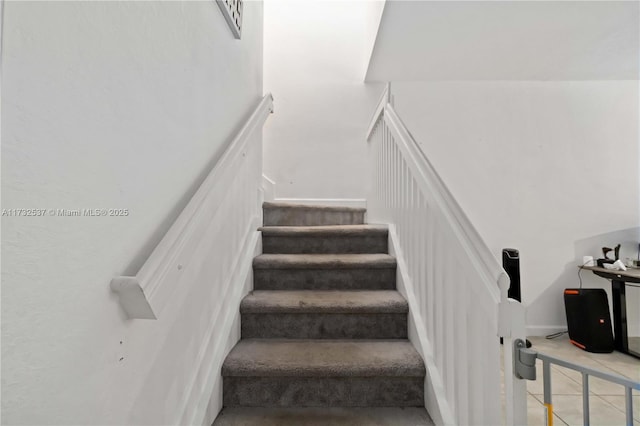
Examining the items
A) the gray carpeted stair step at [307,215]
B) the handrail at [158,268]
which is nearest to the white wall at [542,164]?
the gray carpeted stair step at [307,215]

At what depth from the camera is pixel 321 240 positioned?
191 centimetres

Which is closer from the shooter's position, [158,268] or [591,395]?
[158,268]

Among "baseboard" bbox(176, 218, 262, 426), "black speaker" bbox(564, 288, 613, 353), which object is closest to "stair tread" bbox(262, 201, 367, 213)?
"baseboard" bbox(176, 218, 262, 426)

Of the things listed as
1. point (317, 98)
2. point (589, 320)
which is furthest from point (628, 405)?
point (317, 98)

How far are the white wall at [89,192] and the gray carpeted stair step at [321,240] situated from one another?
98 cm

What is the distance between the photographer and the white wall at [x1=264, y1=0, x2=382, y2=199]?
3178 mm

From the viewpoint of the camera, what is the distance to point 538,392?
1.92 m

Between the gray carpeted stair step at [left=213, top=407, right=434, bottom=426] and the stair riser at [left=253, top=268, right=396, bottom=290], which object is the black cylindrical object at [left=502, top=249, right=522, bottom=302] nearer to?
the stair riser at [left=253, top=268, right=396, bottom=290]

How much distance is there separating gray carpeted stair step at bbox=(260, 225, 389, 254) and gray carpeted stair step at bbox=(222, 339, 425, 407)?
0.81m

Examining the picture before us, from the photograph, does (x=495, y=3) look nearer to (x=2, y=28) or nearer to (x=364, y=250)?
(x=364, y=250)

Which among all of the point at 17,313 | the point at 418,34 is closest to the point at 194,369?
the point at 17,313

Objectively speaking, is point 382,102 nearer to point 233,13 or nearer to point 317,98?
point 233,13

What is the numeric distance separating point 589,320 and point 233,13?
354cm

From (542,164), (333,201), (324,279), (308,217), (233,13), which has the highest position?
(233,13)
